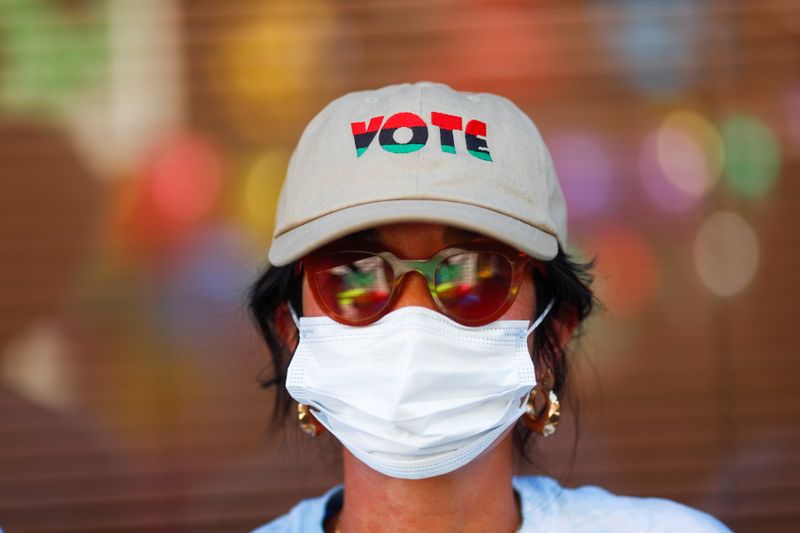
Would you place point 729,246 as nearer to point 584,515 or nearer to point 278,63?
point 278,63

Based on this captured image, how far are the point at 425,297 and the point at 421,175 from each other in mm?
210

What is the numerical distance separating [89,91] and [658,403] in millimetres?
2533

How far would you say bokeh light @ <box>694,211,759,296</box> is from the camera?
3918 mm

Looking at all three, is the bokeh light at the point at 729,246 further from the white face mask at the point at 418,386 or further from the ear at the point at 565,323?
the white face mask at the point at 418,386

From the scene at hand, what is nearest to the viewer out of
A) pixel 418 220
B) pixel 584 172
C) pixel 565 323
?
pixel 418 220

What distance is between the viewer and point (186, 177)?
396 centimetres

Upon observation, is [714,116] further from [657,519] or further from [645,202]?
[657,519]

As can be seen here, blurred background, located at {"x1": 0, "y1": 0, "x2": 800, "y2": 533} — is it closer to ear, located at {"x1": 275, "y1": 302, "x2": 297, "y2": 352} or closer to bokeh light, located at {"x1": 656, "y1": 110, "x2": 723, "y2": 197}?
bokeh light, located at {"x1": 656, "y1": 110, "x2": 723, "y2": 197}

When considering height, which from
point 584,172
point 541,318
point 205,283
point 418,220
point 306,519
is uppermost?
point 418,220

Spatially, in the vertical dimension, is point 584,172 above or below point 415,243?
below

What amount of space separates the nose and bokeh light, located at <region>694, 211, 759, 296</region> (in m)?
2.45

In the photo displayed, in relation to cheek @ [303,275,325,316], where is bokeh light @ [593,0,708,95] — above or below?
above

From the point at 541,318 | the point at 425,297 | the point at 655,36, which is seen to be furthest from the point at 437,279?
the point at 655,36

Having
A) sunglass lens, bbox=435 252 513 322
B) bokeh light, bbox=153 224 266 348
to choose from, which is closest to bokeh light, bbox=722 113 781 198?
bokeh light, bbox=153 224 266 348
